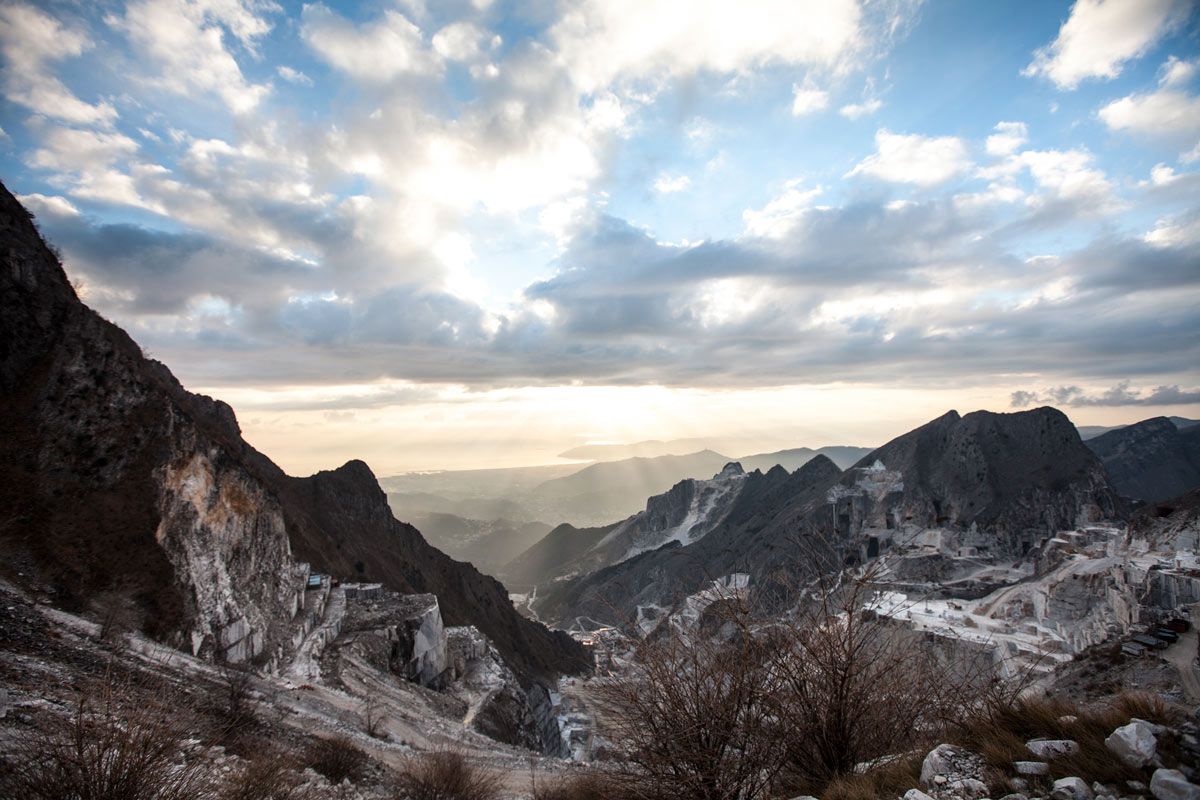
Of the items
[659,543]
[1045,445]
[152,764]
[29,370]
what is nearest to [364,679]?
[29,370]

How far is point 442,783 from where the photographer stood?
44.8ft

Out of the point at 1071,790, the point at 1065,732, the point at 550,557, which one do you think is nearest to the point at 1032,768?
the point at 1071,790

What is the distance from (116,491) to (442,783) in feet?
71.2

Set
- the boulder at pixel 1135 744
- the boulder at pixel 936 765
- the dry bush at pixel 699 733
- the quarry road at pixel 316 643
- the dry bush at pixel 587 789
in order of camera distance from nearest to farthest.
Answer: the boulder at pixel 1135 744 < the boulder at pixel 936 765 < the dry bush at pixel 699 733 < the dry bush at pixel 587 789 < the quarry road at pixel 316 643

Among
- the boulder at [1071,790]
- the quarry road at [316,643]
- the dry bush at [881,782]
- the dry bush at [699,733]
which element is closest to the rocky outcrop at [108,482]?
the quarry road at [316,643]

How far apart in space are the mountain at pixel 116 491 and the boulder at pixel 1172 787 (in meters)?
28.4

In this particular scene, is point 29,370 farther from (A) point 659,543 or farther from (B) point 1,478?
(A) point 659,543

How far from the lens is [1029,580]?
60.0m

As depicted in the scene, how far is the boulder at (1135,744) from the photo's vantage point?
4500 mm

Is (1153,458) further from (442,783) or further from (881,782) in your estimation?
(442,783)

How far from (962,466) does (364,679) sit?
10206 cm

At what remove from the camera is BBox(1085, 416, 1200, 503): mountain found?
142500 mm

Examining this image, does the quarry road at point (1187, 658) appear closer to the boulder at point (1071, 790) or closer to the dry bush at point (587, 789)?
the dry bush at point (587, 789)

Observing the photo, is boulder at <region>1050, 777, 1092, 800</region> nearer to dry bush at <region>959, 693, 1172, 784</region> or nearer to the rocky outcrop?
dry bush at <region>959, 693, 1172, 784</region>
